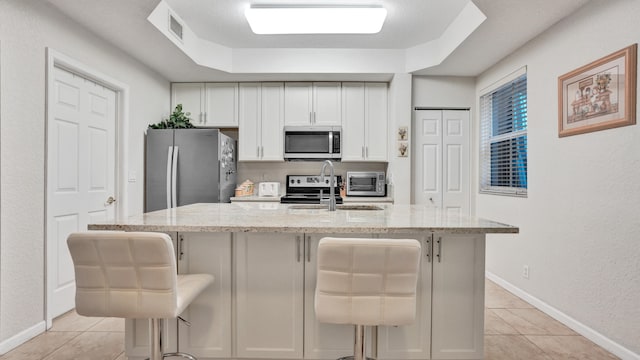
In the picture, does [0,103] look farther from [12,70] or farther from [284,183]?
[284,183]

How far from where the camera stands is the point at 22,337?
2.38 metres

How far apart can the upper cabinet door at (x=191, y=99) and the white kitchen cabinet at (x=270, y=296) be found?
3.09 metres

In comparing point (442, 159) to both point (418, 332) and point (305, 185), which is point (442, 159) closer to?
point (305, 185)

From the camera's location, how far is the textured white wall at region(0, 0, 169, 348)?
228cm

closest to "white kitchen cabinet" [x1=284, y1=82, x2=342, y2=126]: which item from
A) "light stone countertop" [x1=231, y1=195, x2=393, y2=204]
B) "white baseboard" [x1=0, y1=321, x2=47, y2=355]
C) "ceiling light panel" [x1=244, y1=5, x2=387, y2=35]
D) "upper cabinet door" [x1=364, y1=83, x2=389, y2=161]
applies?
"upper cabinet door" [x1=364, y1=83, x2=389, y2=161]

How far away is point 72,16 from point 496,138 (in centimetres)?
413

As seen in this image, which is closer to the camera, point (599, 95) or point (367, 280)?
point (367, 280)

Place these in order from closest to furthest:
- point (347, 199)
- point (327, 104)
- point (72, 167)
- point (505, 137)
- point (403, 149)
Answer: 1. point (72, 167)
2. point (505, 137)
3. point (403, 149)
4. point (347, 199)
5. point (327, 104)

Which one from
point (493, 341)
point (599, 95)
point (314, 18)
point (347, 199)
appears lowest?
point (493, 341)

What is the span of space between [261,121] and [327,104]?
86cm

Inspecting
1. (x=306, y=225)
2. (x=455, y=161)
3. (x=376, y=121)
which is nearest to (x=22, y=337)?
(x=306, y=225)

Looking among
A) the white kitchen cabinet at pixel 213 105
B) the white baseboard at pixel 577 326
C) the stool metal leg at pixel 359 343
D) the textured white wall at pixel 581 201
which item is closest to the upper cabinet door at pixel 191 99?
the white kitchen cabinet at pixel 213 105

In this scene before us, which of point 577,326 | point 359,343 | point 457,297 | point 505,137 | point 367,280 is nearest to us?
point 367,280

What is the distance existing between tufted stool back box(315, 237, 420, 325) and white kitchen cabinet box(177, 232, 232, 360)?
0.68 m
